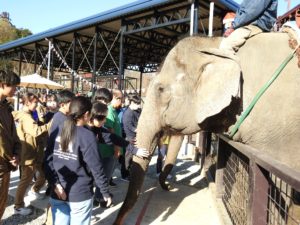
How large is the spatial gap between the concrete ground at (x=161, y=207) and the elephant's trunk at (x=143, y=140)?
0.82m

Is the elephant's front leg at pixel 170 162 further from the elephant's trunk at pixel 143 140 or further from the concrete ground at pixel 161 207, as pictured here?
the elephant's trunk at pixel 143 140

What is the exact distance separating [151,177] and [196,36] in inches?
180

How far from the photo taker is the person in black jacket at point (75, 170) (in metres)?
3.24

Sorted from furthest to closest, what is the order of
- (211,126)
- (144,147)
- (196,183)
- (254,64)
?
(196,183), (144,147), (211,126), (254,64)

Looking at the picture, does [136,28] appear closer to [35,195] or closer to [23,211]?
[35,195]

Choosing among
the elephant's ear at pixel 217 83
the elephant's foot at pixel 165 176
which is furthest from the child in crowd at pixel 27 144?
the elephant's ear at pixel 217 83

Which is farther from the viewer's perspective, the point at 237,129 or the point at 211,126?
the point at 211,126

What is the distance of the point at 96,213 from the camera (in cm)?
490

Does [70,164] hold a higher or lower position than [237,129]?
lower

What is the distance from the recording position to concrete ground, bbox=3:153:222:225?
461 centimetres

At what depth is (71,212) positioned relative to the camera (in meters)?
3.31

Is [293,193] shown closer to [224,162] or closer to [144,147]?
[144,147]

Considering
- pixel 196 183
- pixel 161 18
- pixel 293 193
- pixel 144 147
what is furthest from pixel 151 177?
pixel 161 18

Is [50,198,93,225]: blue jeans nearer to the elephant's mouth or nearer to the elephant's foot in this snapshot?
the elephant's mouth
